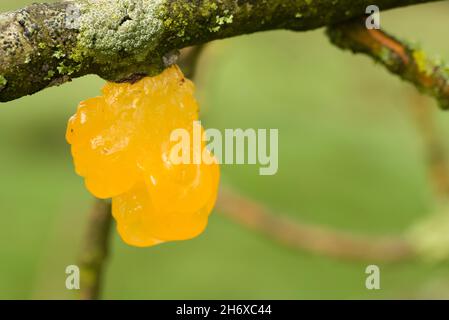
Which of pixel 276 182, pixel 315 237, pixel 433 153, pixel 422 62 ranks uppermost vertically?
pixel 276 182

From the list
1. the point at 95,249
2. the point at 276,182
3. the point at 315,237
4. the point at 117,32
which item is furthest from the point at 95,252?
the point at 276,182

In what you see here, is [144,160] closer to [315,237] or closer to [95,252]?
[95,252]

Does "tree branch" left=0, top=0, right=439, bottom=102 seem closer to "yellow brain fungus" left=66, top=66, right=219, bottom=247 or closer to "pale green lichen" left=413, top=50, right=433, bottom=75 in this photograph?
"yellow brain fungus" left=66, top=66, right=219, bottom=247

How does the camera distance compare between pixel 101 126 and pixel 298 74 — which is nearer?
pixel 101 126

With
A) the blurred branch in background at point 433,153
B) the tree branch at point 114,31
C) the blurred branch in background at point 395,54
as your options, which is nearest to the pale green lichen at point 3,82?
the tree branch at point 114,31
